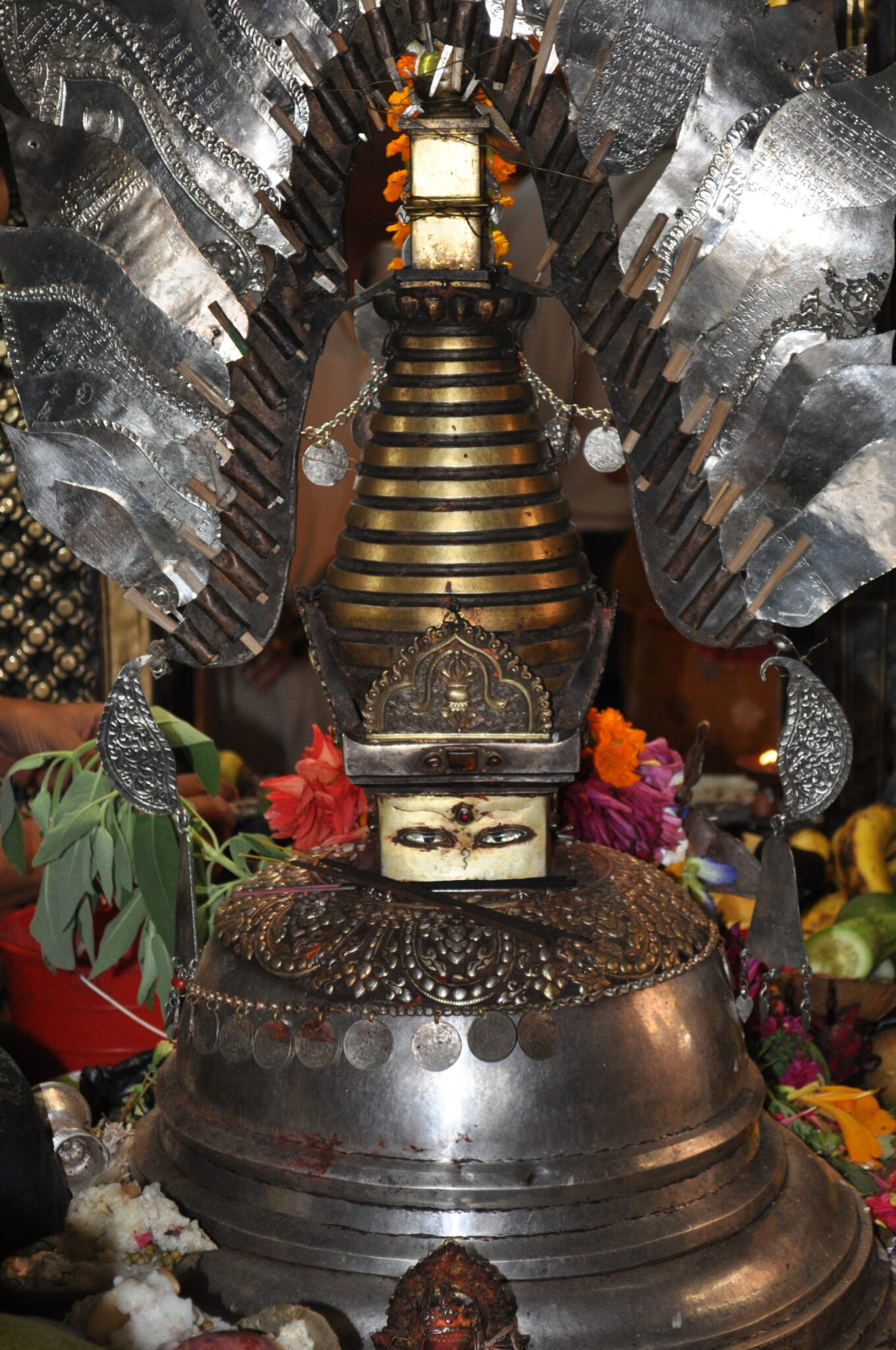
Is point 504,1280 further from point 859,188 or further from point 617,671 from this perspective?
point 617,671

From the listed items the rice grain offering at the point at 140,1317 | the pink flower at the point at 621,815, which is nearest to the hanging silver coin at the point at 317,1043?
the rice grain offering at the point at 140,1317

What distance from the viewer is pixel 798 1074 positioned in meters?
1.77

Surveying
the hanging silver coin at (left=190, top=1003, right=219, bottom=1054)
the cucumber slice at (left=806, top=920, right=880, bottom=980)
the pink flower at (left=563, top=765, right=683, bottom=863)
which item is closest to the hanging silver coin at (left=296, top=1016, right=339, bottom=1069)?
the hanging silver coin at (left=190, top=1003, right=219, bottom=1054)

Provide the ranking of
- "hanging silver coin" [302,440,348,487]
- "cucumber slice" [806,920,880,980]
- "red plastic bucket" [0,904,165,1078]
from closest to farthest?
"hanging silver coin" [302,440,348,487] < "red plastic bucket" [0,904,165,1078] < "cucumber slice" [806,920,880,980]

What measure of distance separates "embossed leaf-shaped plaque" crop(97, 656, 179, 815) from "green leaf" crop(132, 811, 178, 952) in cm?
33

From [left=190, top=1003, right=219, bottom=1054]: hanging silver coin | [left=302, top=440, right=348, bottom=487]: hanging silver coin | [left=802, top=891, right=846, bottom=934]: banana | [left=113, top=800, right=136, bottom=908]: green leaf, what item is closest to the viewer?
[left=190, top=1003, right=219, bottom=1054]: hanging silver coin

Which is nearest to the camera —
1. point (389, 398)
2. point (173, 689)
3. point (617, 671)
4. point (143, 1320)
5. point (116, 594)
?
point (143, 1320)

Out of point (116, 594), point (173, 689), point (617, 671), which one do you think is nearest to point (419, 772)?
point (116, 594)

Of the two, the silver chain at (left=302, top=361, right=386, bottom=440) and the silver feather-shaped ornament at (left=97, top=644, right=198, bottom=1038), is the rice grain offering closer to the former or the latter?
the silver feather-shaped ornament at (left=97, top=644, right=198, bottom=1038)

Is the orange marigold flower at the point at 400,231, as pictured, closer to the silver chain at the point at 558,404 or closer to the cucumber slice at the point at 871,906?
the silver chain at the point at 558,404

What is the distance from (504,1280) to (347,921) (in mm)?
351

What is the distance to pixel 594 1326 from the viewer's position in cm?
123

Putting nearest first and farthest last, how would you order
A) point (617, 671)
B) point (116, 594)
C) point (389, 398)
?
1. point (389, 398)
2. point (116, 594)
3. point (617, 671)

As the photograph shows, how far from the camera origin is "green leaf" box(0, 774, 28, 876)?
1.72 m
